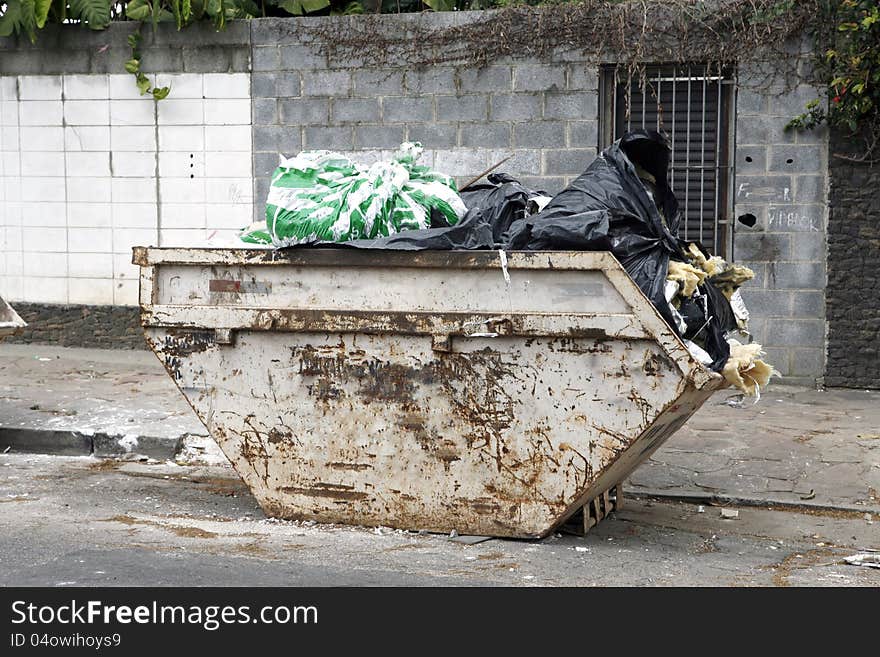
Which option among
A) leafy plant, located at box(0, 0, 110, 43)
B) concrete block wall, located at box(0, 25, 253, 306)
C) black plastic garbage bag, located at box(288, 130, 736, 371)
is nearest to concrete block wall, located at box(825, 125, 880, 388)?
black plastic garbage bag, located at box(288, 130, 736, 371)

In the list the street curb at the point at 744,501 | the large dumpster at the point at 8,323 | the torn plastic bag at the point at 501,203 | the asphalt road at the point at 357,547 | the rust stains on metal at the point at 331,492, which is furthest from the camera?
the large dumpster at the point at 8,323

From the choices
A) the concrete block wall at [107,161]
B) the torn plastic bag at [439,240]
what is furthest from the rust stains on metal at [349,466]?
the concrete block wall at [107,161]

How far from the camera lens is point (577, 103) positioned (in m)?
9.45

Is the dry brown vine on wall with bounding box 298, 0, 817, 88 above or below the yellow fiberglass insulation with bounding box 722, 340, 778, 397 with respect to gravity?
above

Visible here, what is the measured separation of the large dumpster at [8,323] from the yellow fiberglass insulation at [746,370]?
178 inches

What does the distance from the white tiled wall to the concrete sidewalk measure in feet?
4.49

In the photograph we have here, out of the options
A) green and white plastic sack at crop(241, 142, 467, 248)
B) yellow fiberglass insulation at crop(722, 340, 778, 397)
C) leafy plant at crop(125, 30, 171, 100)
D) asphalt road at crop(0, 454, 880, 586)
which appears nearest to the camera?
asphalt road at crop(0, 454, 880, 586)

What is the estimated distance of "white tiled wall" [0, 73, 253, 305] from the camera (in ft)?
34.0

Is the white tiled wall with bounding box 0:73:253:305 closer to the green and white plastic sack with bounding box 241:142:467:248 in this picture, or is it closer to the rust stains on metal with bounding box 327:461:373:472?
the green and white plastic sack with bounding box 241:142:467:248

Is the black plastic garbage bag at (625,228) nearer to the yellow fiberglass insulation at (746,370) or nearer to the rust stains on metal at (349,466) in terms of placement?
the yellow fiberglass insulation at (746,370)

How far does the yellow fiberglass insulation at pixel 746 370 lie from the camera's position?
5168 millimetres

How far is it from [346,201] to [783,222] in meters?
4.86

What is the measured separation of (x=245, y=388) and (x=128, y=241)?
219 inches

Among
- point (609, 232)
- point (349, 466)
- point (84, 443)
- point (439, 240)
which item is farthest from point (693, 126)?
point (84, 443)
